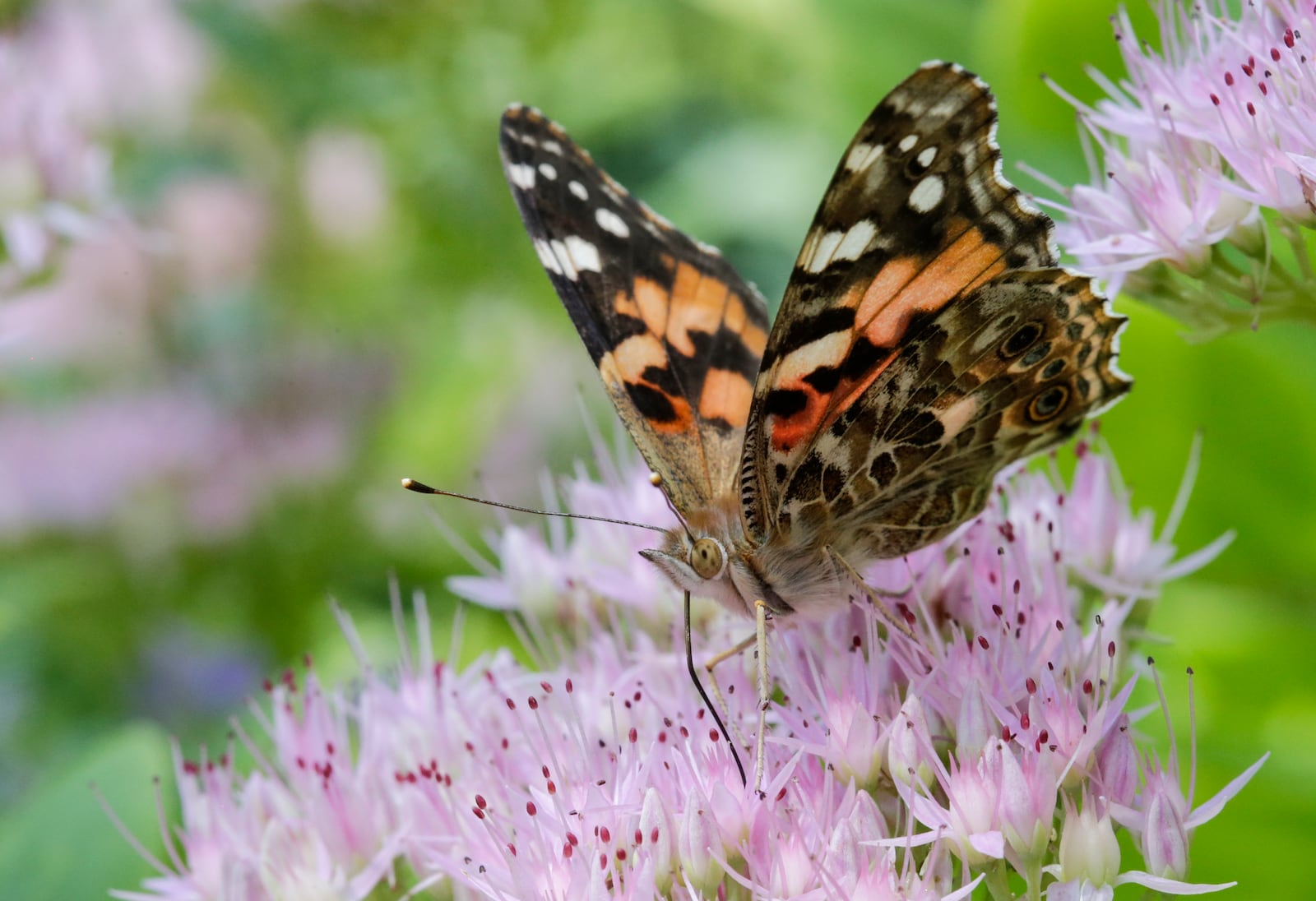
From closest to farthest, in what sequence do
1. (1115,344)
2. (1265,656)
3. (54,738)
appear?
(1115,344) → (1265,656) → (54,738)

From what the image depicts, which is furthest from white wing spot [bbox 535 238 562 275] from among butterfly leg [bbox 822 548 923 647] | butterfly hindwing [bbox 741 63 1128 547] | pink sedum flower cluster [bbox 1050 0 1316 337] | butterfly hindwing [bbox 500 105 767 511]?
pink sedum flower cluster [bbox 1050 0 1316 337]

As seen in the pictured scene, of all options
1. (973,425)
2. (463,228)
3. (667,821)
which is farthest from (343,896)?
(463,228)

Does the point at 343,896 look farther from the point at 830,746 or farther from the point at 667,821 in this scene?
the point at 830,746

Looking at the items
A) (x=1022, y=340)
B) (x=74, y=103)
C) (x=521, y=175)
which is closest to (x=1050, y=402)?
(x=1022, y=340)

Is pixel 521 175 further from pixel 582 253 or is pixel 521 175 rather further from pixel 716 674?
pixel 716 674

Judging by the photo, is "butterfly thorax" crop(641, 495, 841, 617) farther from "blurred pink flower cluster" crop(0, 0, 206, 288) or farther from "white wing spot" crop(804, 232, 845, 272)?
"blurred pink flower cluster" crop(0, 0, 206, 288)

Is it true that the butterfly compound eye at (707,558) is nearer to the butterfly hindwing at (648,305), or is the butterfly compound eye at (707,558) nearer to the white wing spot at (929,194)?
the butterfly hindwing at (648,305)
